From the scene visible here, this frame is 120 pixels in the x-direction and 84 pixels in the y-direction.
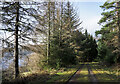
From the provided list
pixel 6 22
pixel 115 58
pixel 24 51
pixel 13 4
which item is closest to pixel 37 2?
pixel 13 4

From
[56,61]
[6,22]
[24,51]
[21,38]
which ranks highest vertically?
[6,22]

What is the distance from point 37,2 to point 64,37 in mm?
9340

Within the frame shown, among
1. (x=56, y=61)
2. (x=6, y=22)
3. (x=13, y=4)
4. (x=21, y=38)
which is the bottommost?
(x=56, y=61)

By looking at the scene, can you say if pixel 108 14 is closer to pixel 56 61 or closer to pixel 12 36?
pixel 56 61

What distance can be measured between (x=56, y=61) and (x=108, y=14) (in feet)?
39.4

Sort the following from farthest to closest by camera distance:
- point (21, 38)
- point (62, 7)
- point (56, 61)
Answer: point (62, 7) → point (56, 61) → point (21, 38)

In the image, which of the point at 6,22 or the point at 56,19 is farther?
the point at 56,19

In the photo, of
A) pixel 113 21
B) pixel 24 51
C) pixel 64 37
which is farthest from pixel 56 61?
pixel 113 21

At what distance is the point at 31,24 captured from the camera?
10312mm

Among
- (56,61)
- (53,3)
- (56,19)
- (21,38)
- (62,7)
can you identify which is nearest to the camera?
(21,38)

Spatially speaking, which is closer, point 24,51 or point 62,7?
point 24,51

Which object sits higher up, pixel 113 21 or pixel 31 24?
pixel 113 21

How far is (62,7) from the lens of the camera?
20.8 meters

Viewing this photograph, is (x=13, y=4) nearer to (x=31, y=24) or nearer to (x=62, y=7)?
(x=31, y=24)
